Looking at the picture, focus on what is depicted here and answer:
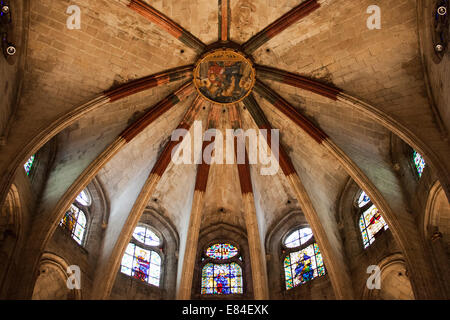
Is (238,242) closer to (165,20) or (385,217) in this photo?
(385,217)

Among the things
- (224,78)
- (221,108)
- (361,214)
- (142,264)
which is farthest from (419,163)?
(142,264)

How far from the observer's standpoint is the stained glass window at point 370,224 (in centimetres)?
1644

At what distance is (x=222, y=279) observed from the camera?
730 inches

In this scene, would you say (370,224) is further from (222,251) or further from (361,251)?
(222,251)

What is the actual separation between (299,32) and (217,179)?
5897mm

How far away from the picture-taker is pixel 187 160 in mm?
18938

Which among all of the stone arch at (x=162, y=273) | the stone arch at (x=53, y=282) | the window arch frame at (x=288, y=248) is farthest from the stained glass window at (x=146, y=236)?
the window arch frame at (x=288, y=248)

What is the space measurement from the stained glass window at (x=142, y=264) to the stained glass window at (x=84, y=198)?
6.11 feet

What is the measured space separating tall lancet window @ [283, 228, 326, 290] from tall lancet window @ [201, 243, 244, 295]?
5.13 ft

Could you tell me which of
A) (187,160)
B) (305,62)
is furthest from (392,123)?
(187,160)

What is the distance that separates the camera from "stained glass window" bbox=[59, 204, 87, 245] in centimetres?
1667

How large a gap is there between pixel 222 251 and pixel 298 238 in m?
2.56
